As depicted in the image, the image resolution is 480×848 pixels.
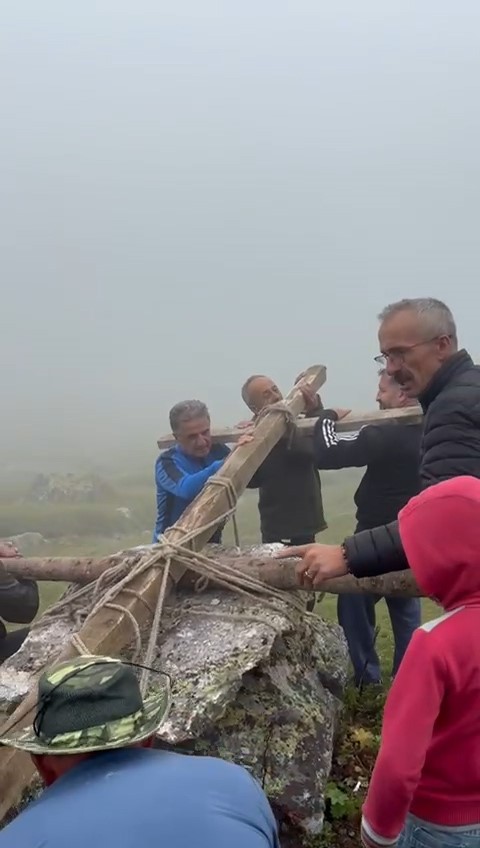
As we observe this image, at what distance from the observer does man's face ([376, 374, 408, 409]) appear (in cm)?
536

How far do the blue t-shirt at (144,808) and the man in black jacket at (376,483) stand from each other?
3.50m

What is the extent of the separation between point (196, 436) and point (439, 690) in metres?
3.57

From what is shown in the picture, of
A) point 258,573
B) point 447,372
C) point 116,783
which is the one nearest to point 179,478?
point 258,573

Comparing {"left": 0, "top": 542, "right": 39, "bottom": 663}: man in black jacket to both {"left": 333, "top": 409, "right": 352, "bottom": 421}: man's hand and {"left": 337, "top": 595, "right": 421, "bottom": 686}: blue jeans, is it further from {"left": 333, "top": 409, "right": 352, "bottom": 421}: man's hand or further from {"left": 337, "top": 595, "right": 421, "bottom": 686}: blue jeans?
{"left": 333, "top": 409, "right": 352, "bottom": 421}: man's hand

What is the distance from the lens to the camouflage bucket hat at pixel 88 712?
1708 millimetres

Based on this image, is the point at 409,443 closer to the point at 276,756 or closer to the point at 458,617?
the point at 276,756

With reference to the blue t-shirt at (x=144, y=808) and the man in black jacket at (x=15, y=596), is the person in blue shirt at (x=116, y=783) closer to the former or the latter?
the blue t-shirt at (x=144, y=808)

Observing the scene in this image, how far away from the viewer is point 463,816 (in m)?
2.50

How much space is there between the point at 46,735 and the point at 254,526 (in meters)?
16.4

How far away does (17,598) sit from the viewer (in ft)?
14.9

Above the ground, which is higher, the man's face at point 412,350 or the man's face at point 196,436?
the man's face at point 412,350

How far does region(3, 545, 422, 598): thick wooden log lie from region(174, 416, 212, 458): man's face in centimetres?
107

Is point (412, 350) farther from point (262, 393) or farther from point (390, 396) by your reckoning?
point (262, 393)

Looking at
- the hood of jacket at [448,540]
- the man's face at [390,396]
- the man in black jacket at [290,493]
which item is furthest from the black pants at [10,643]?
the hood of jacket at [448,540]
